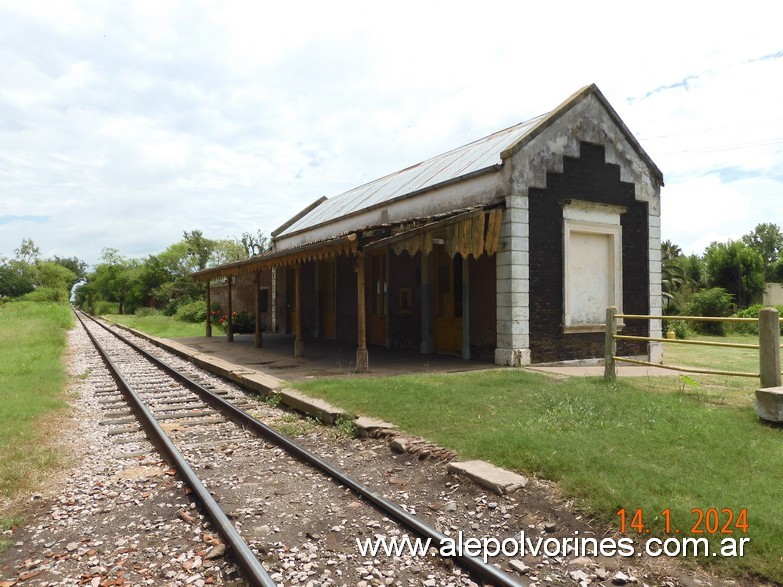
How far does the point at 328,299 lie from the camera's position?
18500 millimetres

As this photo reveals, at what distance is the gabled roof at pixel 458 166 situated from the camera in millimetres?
11047

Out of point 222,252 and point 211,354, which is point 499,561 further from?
point 222,252

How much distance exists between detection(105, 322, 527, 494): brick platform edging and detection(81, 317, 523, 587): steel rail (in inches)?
29.7

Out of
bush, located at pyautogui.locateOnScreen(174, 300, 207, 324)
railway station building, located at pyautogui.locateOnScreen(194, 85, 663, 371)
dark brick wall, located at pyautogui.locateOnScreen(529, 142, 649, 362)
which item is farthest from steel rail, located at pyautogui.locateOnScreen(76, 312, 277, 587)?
bush, located at pyautogui.locateOnScreen(174, 300, 207, 324)

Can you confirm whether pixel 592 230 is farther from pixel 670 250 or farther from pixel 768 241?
pixel 768 241

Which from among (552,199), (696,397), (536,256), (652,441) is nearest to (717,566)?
(652,441)

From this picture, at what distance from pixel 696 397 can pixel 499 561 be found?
4843 millimetres

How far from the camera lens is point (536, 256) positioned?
10.8 metres

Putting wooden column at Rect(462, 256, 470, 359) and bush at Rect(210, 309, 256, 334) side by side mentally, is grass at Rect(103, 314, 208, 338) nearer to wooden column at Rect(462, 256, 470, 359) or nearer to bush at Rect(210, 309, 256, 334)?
bush at Rect(210, 309, 256, 334)

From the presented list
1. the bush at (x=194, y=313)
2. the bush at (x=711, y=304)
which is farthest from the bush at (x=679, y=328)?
the bush at (x=194, y=313)

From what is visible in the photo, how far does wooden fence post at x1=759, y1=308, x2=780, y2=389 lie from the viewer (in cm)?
580

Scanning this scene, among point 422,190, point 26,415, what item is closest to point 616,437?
point 26,415

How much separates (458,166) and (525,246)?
347 centimetres

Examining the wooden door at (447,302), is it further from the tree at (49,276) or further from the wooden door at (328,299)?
the tree at (49,276)
